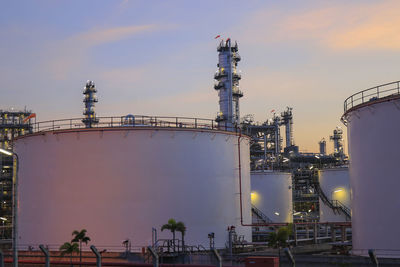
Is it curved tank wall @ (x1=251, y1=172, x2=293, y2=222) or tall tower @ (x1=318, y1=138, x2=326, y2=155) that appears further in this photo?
tall tower @ (x1=318, y1=138, x2=326, y2=155)

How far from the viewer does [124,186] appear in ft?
109

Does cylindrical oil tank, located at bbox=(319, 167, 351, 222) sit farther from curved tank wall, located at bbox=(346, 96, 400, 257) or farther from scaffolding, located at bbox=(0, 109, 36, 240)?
scaffolding, located at bbox=(0, 109, 36, 240)

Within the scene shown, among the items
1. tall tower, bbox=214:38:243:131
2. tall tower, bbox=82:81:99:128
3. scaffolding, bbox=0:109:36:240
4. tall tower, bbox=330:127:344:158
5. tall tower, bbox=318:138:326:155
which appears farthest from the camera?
tall tower, bbox=318:138:326:155

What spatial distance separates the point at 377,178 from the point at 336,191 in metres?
31.1

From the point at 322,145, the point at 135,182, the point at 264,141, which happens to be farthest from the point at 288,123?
the point at 135,182

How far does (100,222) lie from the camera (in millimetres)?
33031

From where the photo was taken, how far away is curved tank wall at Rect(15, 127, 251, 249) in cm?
3309

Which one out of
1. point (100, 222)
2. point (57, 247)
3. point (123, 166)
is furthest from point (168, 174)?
point (57, 247)

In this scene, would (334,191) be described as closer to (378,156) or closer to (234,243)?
(234,243)

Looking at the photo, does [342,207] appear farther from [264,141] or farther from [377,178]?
[377,178]

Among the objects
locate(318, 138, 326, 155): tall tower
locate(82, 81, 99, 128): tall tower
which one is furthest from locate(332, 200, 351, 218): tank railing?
locate(318, 138, 326, 155): tall tower

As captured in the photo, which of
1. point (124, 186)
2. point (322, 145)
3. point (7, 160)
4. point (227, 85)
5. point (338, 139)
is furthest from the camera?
point (322, 145)

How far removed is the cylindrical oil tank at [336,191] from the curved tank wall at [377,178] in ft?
91.8

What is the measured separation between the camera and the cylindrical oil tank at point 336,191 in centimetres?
5594
